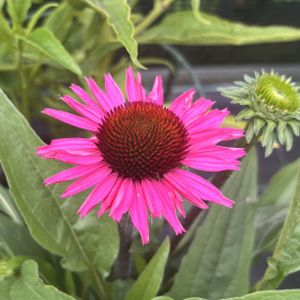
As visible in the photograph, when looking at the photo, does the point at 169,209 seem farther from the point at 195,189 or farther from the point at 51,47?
the point at 51,47

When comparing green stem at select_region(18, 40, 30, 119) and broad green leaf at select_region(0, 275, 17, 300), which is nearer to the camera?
broad green leaf at select_region(0, 275, 17, 300)

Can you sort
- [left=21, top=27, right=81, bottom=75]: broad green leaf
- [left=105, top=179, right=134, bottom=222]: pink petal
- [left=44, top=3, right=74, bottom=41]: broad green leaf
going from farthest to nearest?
[left=44, top=3, right=74, bottom=41]: broad green leaf, [left=21, top=27, right=81, bottom=75]: broad green leaf, [left=105, top=179, right=134, bottom=222]: pink petal

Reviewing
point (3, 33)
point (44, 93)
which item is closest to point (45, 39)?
point (3, 33)

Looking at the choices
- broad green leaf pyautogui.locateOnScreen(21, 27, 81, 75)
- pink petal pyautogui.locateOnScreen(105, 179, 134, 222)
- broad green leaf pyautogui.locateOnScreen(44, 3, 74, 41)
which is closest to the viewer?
pink petal pyautogui.locateOnScreen(105, 179, 134, 222)

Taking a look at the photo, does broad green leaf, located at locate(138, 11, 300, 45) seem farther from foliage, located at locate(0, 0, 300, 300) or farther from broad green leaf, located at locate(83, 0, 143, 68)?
broad green leaf, located at locate(83, 0, 143, 68)

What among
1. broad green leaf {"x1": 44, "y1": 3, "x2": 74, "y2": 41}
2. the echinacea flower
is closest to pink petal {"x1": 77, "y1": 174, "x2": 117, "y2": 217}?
the echinacea flower

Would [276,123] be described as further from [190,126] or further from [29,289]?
[29,289]

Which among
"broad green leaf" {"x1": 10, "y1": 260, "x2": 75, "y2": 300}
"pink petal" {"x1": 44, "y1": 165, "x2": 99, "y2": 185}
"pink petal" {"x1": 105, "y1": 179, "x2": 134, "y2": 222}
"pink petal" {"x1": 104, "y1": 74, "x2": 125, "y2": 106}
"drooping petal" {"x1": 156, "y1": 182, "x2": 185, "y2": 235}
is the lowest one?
"broad green leaf" {"x1": 10, "y1": 260, "x2": 75, "y2": 300}

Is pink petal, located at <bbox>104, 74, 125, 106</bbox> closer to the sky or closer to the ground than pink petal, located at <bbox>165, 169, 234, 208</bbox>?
closer to the sky
